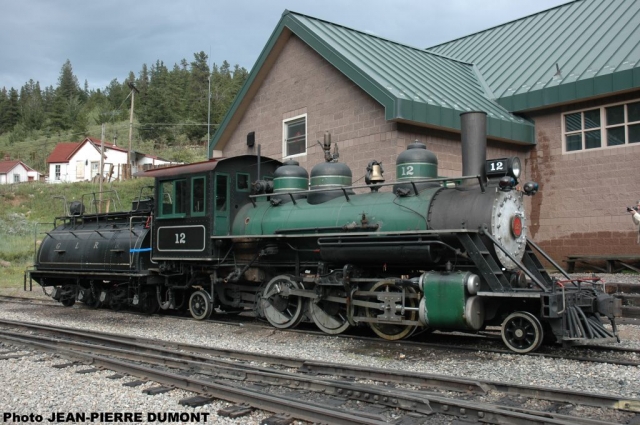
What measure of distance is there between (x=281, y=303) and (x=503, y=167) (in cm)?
505

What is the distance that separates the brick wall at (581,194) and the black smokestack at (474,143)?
7.83 meters

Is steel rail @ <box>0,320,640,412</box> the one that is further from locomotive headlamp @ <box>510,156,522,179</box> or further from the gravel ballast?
locomotive headlamp @ <box>510,156,522,179</box>

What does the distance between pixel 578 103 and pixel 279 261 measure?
1067cm

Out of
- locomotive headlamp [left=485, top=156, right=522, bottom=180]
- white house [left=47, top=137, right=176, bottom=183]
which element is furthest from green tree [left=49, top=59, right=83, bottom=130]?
locomotive headlamp [left=485, top=156, right=522, bottom=180]

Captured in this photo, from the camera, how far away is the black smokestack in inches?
395

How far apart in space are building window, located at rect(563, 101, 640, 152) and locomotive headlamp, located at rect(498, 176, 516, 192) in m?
8.88

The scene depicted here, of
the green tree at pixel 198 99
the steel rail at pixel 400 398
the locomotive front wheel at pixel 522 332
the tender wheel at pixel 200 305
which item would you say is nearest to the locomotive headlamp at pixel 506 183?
the locomotive front wheel at pixel 522 332

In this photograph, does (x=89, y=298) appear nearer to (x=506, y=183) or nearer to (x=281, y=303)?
(x=281, y=303)

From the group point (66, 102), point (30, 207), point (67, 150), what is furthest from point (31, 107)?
point (30, 207)

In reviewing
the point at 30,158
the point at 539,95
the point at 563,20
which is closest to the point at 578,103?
the point at 539,95

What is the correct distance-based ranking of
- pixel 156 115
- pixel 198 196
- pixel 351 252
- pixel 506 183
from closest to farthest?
pixel 506 183 → pixel 351 252 → pixel 198 196 → pixel 156 115

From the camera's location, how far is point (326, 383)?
6301mm

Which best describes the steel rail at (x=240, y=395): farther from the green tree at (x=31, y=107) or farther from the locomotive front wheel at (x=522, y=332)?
the green tree at (x=31, y=107)

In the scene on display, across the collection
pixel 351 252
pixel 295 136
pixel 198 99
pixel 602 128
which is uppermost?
pixel 198 99
